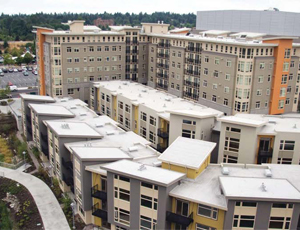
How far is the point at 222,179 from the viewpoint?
28.2m

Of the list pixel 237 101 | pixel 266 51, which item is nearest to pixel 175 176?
pixel 237 101

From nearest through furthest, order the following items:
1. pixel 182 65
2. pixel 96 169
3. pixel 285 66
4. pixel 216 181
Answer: pixel 216 181 < pixel 96 169 < pixel 285 66 < pixel 182 65

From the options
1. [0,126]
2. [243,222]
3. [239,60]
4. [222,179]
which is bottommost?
[0,126]

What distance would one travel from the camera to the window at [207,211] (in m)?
26.9

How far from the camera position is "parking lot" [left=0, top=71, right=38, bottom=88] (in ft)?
340

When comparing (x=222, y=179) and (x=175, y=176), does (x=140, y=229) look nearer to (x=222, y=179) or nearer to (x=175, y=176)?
(x=175, y=176)

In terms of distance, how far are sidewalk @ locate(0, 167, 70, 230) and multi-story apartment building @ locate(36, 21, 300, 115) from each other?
2369cm

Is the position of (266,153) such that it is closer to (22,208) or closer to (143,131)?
(143,131)

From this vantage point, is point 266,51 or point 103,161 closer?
point 103,161

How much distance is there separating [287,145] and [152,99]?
22543 mm

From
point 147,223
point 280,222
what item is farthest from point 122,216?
point 280,222

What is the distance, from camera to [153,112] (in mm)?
46344

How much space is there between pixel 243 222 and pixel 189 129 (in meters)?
16.0

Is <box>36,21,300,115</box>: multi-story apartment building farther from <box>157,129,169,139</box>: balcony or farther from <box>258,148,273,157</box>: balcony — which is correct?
<box>258,148,273,157</box>: balcony
